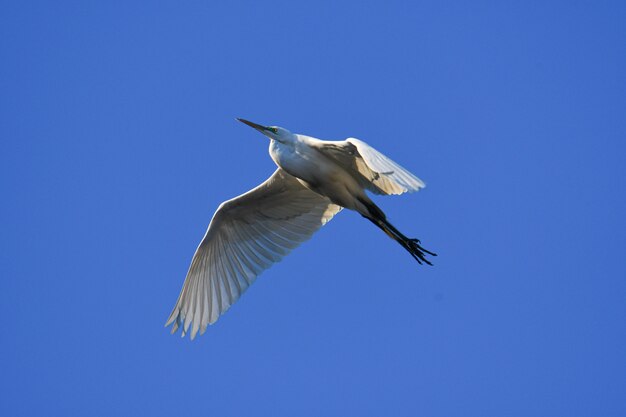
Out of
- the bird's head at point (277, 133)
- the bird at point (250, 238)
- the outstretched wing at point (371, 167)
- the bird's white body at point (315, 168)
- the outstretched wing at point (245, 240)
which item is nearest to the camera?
the outstretched wing at point (371, 167)

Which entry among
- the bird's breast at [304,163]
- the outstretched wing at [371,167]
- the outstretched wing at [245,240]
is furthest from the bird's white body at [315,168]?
the outstretched wing at [245,240]

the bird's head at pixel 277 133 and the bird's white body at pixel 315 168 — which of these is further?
the bird's head at pixel 277 133

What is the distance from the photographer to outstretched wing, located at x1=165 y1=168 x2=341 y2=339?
1031cm

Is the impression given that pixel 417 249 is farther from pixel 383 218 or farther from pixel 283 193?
pixel 283 193

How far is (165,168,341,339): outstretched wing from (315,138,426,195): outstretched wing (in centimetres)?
123

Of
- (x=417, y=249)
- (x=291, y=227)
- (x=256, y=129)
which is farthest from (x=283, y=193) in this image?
(x=417, y=249)

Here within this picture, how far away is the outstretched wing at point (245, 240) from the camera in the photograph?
1031 cm

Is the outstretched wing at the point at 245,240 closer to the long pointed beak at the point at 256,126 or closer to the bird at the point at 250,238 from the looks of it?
the bird at the point at 250,238

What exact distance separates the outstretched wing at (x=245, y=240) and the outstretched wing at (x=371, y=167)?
4.04 ft

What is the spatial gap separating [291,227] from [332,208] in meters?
0.60

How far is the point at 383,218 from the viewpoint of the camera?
9414 mm

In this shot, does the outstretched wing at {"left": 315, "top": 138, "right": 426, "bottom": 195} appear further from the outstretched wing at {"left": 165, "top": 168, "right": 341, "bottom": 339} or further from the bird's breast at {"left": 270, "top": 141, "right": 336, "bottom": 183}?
the outstretched wing at {"left": 165, "top": 168, "right": 341, "bottom": 339}

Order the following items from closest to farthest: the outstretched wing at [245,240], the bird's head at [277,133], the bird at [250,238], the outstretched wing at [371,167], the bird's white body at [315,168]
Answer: the outstretched wing at [371,167] → the bird's white body at [315,168] → the bird's head at [277,133] → the bird at [250,238] → the outstretched wing at [245,240]

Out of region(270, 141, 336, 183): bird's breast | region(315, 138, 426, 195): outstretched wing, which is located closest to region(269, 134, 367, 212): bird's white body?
region(270, 141, 336, 183): bird's breast
